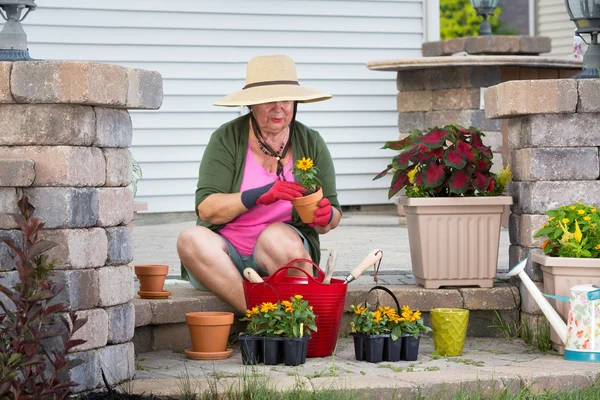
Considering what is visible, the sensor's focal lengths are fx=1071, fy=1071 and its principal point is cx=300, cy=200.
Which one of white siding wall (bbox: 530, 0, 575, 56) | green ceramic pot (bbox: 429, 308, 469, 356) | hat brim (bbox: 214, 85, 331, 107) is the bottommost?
green ceramic pot (bbox: 429, 308, 469, 356)

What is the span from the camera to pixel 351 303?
4.78m

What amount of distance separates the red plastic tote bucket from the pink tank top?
0.37 meters

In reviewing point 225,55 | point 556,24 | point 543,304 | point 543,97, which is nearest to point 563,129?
point 543,97

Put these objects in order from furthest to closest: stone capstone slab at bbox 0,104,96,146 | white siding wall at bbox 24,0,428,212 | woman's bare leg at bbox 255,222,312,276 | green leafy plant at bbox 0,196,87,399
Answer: white siding wall at bbox 24,0,428,212, woman's bare leg at bbox 255,222,312,276, stone capstone slab at bbox 0,104,96,146, green leafy plant at bbox 0,196,87,399

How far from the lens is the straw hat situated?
4.52 meters

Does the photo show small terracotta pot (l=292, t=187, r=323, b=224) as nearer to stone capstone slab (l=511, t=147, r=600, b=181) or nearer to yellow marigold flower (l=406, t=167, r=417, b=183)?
yellow marigold flower (l=406, t=167, r=417, b=183)

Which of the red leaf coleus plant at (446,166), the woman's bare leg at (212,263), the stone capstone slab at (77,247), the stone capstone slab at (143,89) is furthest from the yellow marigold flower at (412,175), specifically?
the stone capstone slab at (77,247)

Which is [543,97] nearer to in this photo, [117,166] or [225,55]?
[117,166]

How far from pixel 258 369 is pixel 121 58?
524cm

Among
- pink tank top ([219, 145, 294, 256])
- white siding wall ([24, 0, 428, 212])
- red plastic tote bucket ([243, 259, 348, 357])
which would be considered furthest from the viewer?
white siding wall ([24, 0, 428, 212])

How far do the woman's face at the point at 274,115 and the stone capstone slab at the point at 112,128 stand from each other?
2.46 feet

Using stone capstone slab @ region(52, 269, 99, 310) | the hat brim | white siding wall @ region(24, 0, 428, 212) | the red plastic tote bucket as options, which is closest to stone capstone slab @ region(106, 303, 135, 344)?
stone capstone slab @ region(52, 269, 99, 310)

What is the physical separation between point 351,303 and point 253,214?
1.95 feet

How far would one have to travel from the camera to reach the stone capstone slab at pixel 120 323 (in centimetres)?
388
